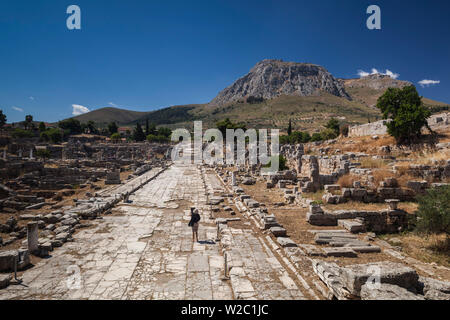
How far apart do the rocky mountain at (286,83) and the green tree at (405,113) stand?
132797 millimetres

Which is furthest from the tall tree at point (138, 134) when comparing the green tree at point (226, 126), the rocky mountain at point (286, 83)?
the rocky mountain at point (286, 83)

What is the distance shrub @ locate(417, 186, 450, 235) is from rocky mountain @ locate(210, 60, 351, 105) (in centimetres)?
15639

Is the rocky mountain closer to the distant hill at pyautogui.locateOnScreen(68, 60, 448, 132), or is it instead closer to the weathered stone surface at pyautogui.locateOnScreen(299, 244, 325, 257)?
the distant hill at pyautogui.locateOnScreen(68, 60, 448, 132)

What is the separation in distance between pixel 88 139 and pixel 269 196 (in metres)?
72.4

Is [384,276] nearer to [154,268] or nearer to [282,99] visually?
[154,268]

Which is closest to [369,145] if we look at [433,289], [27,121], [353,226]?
[353,226]

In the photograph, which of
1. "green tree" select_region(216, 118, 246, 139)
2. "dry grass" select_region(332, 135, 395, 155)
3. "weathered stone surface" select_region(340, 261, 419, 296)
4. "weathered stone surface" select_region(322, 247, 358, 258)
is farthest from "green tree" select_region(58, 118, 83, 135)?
"weathered stone surface" select_region(340, 261, 419, 296)

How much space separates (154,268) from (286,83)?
181520 millimetres

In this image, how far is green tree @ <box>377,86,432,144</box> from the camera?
2289 cm

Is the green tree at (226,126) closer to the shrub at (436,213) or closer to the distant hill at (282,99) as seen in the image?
the distant hill at (282,99)

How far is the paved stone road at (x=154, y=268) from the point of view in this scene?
4742 millimetres
